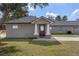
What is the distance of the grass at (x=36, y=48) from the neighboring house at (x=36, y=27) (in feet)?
0.55

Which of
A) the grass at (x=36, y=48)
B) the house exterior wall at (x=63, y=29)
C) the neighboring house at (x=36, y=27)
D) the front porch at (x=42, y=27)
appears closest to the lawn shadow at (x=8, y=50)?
the grass at (x=36, y=48)

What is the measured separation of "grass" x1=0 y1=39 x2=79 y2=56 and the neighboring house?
0.55ft

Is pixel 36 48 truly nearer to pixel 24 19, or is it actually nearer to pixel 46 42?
pixel 46 42

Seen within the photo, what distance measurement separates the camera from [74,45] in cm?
1482

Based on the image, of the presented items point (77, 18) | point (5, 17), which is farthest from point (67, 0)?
point (5, 17)

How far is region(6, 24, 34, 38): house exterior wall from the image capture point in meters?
14.9

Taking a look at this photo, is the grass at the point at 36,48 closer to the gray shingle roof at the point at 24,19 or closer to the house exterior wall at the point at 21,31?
the house exterior wall at the point at 21,31

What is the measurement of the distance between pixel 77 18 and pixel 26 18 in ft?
3.81

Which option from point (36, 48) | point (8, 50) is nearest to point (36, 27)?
point (36, 48)

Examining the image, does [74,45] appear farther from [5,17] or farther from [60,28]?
[5,17]

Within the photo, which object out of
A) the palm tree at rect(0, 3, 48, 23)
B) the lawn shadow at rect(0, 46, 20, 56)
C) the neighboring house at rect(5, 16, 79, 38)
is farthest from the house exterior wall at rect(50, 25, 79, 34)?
the lawn shadow at rect(0, 46, 20, 56)

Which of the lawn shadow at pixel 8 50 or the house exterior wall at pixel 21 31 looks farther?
the house exterior wall at pixel 21 31

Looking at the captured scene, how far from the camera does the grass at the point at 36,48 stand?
14.8m

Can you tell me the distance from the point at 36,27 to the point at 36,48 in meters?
0.48
